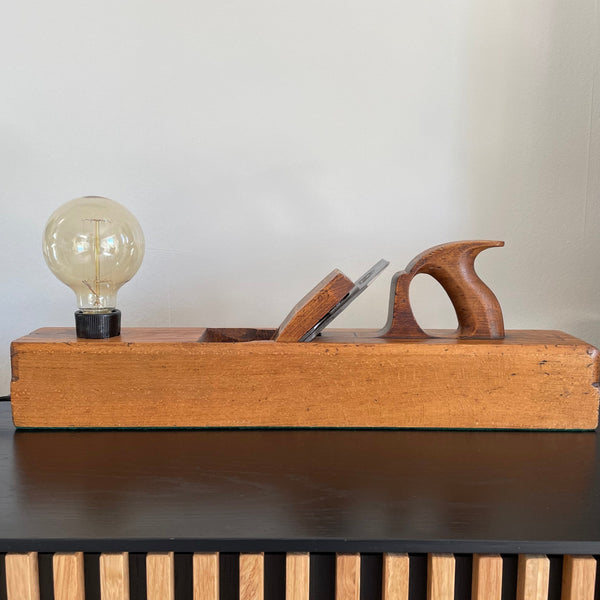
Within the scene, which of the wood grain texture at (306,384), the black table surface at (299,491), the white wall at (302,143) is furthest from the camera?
the white wall at (302,143)

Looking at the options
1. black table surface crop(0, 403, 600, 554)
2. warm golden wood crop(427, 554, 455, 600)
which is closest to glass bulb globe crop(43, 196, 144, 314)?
black table surface crop(0, 403, 600, 554)

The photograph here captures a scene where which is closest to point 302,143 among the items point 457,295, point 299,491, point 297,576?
point 457,295

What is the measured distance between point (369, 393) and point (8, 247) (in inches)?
36.3

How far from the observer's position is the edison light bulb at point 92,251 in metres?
0.92

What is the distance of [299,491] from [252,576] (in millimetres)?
110

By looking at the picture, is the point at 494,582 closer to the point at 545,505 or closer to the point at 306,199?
the point at 545,505

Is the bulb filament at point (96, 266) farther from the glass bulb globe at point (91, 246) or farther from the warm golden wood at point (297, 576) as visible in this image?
the warm golden wood at point (297, 576)

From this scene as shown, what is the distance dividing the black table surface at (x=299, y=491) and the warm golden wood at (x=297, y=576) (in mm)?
20

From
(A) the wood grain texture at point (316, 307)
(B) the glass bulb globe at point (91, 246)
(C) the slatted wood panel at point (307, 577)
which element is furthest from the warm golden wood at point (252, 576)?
(B) the glass bulb globe at point (91, 246)

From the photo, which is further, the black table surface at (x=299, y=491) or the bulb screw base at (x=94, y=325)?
the bulb screw base at (x=94, y=325)

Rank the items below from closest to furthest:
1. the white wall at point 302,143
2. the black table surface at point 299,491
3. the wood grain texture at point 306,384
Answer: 1. the black table surface at point 299,491
2. the wood grain texture at point 306,384
3. the white wall at point 302,143

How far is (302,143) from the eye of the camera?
1322 millimetres

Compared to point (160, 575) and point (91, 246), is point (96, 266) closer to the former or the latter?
point (91, 246)

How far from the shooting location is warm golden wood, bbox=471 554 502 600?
577mm
